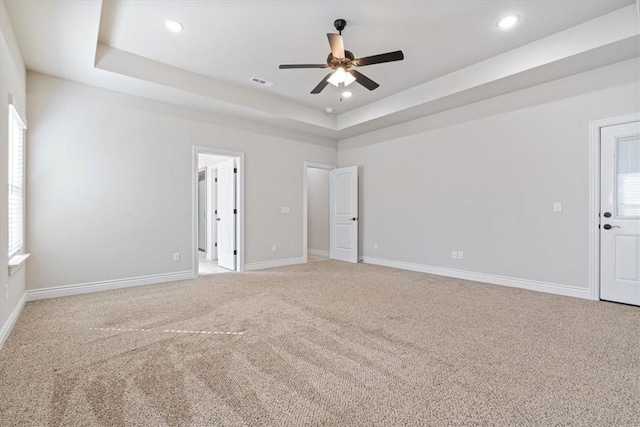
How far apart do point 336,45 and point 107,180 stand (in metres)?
3.51

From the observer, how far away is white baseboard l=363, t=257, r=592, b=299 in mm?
3850

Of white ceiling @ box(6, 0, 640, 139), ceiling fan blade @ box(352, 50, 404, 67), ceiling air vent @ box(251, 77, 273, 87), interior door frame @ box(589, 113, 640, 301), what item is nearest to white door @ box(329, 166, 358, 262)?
white ceiling @ box(6, 0, 640, 139)

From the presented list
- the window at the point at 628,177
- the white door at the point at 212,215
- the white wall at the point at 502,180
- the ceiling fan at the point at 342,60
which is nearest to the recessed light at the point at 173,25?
the ceiling fan at the point at 342,60

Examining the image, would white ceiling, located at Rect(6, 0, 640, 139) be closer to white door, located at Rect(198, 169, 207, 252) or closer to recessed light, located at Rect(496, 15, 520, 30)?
recessed light, located at Rect(496, 15, 520, 30)

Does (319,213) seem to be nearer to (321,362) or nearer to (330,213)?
(330,213)

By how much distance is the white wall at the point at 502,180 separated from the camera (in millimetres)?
3801

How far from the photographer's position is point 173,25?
3201 mm

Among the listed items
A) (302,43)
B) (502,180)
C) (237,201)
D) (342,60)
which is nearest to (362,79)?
(342,60)

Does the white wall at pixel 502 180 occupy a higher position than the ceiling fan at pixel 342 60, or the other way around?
the ceiling fan at pixel 342 60

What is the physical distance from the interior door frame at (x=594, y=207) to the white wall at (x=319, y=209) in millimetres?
4854

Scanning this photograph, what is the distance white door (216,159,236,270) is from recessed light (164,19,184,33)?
2.54 meters

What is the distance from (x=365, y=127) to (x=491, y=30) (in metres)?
2.90

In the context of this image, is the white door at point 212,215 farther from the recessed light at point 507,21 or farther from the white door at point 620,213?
the white door at point 620,213

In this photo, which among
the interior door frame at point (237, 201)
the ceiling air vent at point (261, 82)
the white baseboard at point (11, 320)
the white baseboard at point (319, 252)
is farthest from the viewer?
the white baseboard at point (319, 252)
